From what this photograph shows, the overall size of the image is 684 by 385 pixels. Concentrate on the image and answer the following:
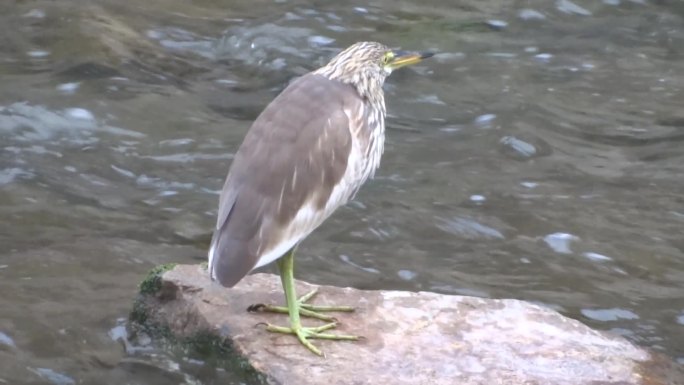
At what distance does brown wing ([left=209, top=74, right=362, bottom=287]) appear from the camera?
167 inches

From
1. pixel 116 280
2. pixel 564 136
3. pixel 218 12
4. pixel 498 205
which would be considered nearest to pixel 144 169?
pixel 116 280

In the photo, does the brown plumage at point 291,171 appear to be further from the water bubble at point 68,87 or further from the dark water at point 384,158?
the water bubble at point 68,87

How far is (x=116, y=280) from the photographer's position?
580 centimetres

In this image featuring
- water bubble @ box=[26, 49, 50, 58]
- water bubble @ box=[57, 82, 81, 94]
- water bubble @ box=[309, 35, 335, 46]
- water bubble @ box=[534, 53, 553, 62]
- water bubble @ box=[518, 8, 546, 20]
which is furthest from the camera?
water bubble @ box=[518, 8, 546, 20]

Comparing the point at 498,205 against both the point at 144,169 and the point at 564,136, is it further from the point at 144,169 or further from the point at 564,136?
the point at 144,169

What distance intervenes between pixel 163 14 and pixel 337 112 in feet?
19.5

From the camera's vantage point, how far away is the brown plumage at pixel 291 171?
168 inches

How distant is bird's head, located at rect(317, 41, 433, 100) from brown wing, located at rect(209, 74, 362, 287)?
1.11 feet

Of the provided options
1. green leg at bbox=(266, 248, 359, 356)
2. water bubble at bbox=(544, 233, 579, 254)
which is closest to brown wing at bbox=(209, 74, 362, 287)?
green leg at bbox=(266, 248, 359, 356)

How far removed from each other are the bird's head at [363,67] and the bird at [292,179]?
0.36 ft

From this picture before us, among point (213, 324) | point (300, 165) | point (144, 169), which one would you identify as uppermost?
point (300, 165)

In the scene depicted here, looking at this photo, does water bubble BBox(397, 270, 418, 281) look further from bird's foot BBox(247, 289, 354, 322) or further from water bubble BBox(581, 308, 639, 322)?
bird's foot BBox(247, 289, 354, 322)

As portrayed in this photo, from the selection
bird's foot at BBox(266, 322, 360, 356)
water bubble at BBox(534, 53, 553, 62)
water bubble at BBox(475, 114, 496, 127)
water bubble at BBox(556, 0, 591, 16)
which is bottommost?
water bubble at BBox(475, 114, 496, 127)

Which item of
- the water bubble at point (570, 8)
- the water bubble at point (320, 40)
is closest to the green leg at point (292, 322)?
the water bubble at point (320, 40)
